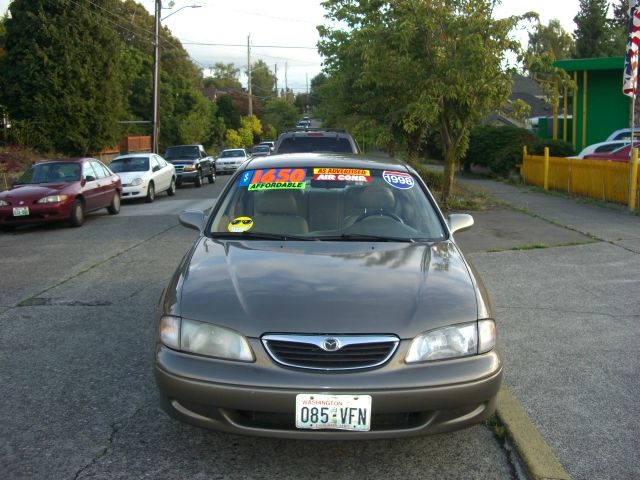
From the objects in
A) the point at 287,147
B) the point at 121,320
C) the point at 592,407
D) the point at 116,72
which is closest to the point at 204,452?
the point at 592,407

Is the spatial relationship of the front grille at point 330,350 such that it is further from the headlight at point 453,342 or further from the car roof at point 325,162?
the car roof at point 325,162

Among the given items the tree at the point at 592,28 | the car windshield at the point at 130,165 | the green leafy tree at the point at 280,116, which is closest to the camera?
the car windshield at the point at 130,165

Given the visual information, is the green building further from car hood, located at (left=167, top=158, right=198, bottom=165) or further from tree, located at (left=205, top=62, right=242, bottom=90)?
tree, located at (left=205, top=62, right=242, bottom=90)

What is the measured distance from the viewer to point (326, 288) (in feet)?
11.6

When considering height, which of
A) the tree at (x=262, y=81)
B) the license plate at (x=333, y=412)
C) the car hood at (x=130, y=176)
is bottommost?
the license plate at (x=333, y=412)

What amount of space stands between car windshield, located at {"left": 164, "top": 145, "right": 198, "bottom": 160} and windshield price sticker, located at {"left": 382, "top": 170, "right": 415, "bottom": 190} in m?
23.0

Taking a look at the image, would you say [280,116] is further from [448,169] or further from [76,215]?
[76,215]

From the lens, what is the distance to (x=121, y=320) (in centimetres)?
638

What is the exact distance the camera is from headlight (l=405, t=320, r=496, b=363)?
329 centimetres

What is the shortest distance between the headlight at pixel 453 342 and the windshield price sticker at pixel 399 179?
176 centimetres

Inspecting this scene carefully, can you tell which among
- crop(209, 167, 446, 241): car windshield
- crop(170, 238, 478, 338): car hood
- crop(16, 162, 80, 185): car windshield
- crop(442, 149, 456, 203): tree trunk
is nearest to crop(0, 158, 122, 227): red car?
crop(16, 162, 80, 185): car windshield

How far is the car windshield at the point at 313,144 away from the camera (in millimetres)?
13016

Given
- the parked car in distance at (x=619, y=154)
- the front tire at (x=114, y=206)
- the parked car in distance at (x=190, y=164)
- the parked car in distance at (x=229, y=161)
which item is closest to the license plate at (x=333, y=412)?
the front tire at (x=114, y=206)

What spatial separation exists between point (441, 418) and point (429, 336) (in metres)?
0.40
